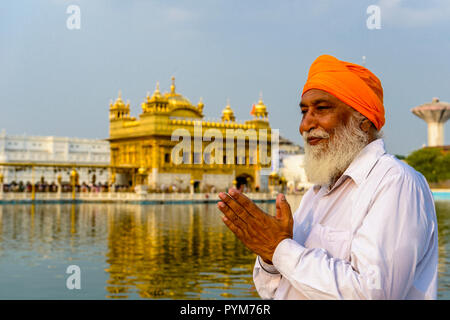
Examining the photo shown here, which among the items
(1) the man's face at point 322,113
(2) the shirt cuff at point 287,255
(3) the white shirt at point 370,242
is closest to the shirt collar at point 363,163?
(3) the white shirt at point 370,242

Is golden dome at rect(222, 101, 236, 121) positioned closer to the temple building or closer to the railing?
the temple building

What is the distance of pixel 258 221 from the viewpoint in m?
1.78

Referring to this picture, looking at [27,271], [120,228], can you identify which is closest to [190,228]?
[120,228]

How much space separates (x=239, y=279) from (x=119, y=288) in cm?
174

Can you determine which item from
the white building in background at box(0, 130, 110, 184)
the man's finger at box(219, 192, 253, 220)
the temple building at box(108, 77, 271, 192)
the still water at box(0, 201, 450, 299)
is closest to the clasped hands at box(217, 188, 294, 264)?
the man's finger at box(219, 192, 253, 220)

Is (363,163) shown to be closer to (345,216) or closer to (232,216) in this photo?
(345,216)

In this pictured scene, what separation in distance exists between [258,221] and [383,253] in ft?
1.24

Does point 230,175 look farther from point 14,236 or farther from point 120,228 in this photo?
point 14,236

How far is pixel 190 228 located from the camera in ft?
56.6

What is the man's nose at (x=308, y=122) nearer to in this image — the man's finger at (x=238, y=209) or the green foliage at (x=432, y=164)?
the man's finger at (x=238, y=209)

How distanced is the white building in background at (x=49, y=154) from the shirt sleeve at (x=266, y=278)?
208ft

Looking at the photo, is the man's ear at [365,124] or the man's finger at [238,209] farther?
the man's ear at [365,124]

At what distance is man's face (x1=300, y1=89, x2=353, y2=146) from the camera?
6.17 feet

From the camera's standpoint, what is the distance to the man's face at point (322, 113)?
188cm
